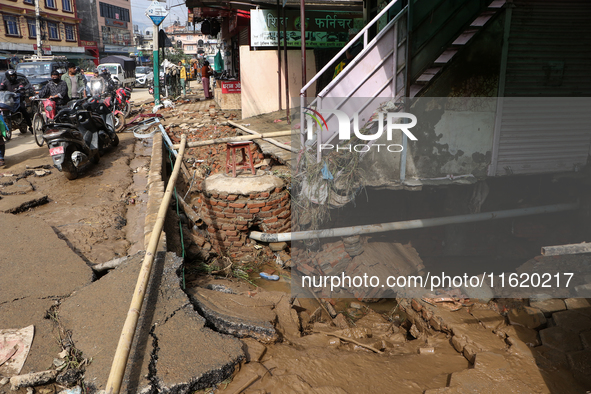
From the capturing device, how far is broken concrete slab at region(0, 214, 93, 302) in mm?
3332

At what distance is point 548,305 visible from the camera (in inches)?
168

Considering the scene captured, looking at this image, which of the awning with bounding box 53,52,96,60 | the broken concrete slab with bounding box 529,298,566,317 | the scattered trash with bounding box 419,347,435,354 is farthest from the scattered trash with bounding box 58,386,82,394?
the awning with bounding box 53,52,96,60

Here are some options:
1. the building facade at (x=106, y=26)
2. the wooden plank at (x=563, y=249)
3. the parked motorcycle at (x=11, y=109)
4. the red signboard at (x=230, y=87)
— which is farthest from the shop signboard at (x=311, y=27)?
the building facade at (x=106, y=26)

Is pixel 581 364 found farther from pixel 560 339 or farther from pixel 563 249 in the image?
pixel 563 249

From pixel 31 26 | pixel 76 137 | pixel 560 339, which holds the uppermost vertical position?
pixel 31 26

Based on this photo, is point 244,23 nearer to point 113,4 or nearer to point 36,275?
point 36,275

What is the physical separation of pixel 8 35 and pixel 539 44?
35261mm

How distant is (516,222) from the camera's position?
21.2 feet

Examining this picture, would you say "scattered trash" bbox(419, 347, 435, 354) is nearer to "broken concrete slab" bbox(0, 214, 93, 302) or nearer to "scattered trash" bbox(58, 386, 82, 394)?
"scattered trash" bbox(58, 386, 82, 394)

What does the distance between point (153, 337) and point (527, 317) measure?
351 cm

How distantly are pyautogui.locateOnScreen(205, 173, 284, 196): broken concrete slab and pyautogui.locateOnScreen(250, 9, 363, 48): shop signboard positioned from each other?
6422 mm

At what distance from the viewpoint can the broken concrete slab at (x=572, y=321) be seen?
3.82m

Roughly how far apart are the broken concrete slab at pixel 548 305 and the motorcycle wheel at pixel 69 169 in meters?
6.96

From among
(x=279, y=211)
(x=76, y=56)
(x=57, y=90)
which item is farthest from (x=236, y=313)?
(x=76, y=56)
